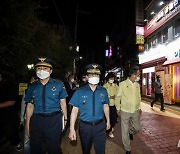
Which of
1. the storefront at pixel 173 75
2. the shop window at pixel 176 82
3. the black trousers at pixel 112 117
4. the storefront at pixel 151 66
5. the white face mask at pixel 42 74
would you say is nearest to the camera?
the white face mask at pixel 42 74

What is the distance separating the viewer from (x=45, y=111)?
362 centimetres

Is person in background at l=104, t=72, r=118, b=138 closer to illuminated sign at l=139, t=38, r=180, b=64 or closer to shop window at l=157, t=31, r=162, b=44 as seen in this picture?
illuminated sign at l=139, t=38, r=180, b=64

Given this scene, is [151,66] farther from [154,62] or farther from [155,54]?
[155,54]

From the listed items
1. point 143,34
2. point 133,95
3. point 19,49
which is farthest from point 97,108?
point 143,34

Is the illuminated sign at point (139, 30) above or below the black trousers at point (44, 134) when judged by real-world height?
above

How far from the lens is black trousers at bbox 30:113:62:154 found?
3508mm

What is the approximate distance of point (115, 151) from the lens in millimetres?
5289

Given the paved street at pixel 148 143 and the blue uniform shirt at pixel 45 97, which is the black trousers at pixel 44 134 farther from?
the paved street at pixel 148 143

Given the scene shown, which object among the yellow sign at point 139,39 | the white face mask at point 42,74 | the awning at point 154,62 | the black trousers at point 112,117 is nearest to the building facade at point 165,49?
the awning at point 154,62

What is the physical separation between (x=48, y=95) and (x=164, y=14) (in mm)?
14111

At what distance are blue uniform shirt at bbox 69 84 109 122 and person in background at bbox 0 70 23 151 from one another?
1948 millimetres

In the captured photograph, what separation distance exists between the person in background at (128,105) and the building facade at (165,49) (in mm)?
8435

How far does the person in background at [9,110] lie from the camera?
4.77 metres

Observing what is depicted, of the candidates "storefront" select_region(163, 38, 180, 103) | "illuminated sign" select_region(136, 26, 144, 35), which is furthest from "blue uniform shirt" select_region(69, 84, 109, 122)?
"illuminated sign" select_region(136, 26, 144, 35)
